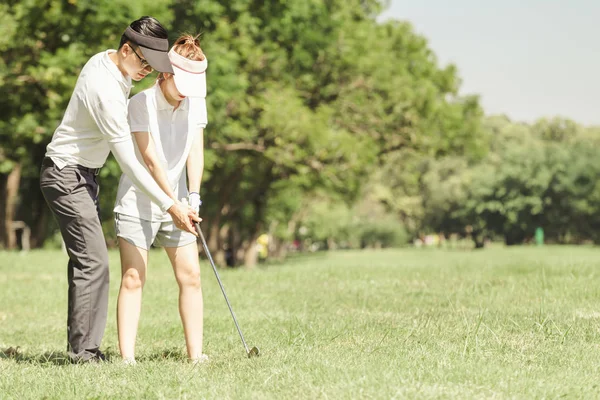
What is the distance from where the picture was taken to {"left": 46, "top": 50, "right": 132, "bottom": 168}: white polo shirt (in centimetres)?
549

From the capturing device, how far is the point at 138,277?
5.88m

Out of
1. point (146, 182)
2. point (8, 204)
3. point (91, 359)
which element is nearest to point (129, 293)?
point (91, 359)

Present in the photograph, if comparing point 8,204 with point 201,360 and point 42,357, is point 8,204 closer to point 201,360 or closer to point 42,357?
point 42,357

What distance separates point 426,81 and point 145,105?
3087cm

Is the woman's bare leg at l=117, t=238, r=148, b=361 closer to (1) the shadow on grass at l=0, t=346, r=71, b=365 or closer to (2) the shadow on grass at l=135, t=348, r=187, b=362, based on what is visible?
(2) the shadow on grass at l=135, t=348, r=187, b=362

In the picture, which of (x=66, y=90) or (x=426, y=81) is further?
(x=426, y=81)

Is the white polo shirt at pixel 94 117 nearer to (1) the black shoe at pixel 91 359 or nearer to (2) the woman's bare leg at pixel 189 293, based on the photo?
(2) the woman's bare leg at pixel 189 293

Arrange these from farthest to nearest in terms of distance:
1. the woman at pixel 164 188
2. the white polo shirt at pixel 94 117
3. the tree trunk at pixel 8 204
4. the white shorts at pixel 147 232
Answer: the tree trunk at pixel 8 204
the white shorts at pixel 147 232
the woman at pixel 164 188
the white polo shirt at pixel 94 117

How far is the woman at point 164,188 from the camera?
223 inches

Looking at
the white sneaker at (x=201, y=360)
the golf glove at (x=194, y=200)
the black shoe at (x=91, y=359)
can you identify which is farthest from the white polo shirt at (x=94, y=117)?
the white sneaker at (x=201, y=360)

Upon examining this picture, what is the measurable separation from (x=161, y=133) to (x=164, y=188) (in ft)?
1.32

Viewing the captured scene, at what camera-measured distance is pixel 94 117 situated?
5.52 m

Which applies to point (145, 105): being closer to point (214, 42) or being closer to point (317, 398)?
point (317, 398)

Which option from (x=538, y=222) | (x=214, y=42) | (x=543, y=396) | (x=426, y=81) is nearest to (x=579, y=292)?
(x=543, y=396)
